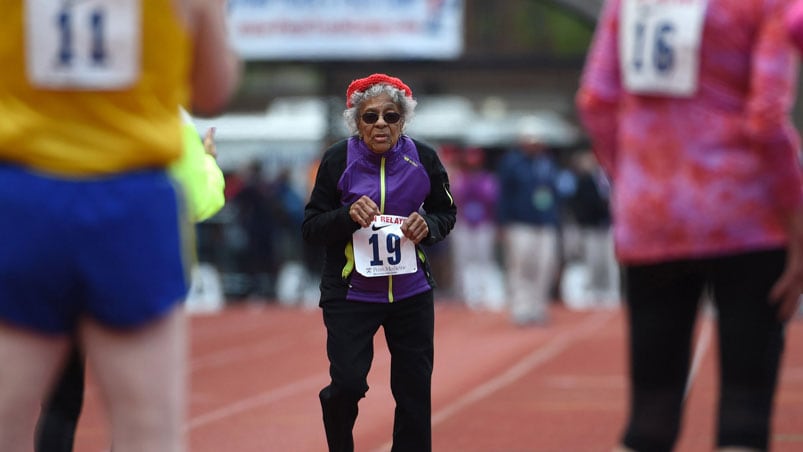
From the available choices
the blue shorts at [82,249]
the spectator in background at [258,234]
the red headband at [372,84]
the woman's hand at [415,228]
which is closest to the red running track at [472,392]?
the woman's hand at [415,228]

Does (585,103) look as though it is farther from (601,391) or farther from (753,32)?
(601,391)

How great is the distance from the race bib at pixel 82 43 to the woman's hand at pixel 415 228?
114 inches

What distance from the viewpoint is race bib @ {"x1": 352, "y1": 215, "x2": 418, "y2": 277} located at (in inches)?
251

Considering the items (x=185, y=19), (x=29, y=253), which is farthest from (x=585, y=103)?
(x=29, y=253)

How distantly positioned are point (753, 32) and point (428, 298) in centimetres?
253

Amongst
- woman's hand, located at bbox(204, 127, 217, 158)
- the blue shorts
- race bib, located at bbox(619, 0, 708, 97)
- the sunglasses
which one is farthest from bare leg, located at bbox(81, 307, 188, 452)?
the sunglasses

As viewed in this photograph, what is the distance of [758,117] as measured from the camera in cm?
411

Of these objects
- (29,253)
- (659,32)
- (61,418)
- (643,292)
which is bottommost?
(61,418)

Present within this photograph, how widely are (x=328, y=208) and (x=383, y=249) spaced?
0.30 metres

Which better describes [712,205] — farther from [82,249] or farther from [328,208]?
[328,208]

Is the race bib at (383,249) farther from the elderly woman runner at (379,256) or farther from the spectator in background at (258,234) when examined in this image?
the spectator in background at (258,234)

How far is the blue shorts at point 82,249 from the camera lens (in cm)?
344

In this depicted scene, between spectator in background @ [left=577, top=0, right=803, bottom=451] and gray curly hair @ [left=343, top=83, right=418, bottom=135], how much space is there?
7.52ft

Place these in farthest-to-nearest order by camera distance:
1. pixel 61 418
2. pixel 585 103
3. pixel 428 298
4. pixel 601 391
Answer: pixel 601 391
pixel 428 298
pixel 61 418
pixel 585 103
